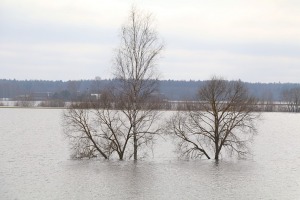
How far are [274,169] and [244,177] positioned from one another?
545 centimetres

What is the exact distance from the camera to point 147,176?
32375 mm

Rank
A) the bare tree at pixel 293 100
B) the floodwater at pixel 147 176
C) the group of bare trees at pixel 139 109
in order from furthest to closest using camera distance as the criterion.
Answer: the bare tree at pixel 293 100
the group of bare trees at pixel 139 109
the floodwater at pixel 147 176

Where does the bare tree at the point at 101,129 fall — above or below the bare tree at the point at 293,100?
below

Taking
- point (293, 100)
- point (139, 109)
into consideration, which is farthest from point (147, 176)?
point (293, 100)

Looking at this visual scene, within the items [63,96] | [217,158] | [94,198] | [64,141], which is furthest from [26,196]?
[63,96]

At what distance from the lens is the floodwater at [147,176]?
26484 millimetres

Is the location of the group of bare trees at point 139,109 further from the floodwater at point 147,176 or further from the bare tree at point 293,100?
the bare tree at point 293,100

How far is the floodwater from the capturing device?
26484 mm

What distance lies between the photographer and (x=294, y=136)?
6744cm

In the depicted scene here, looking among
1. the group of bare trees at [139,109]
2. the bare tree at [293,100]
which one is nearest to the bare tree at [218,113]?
the group of bare trees at [139,109]

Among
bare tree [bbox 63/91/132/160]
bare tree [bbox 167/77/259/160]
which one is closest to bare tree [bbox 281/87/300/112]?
bare tree [bbox 167/77/259/160]

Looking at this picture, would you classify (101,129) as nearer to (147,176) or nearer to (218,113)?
(147,176)

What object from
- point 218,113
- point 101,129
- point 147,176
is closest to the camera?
point 147,176

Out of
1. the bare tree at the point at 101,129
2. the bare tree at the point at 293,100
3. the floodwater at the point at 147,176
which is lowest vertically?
the floodwater at the point at 147,176
